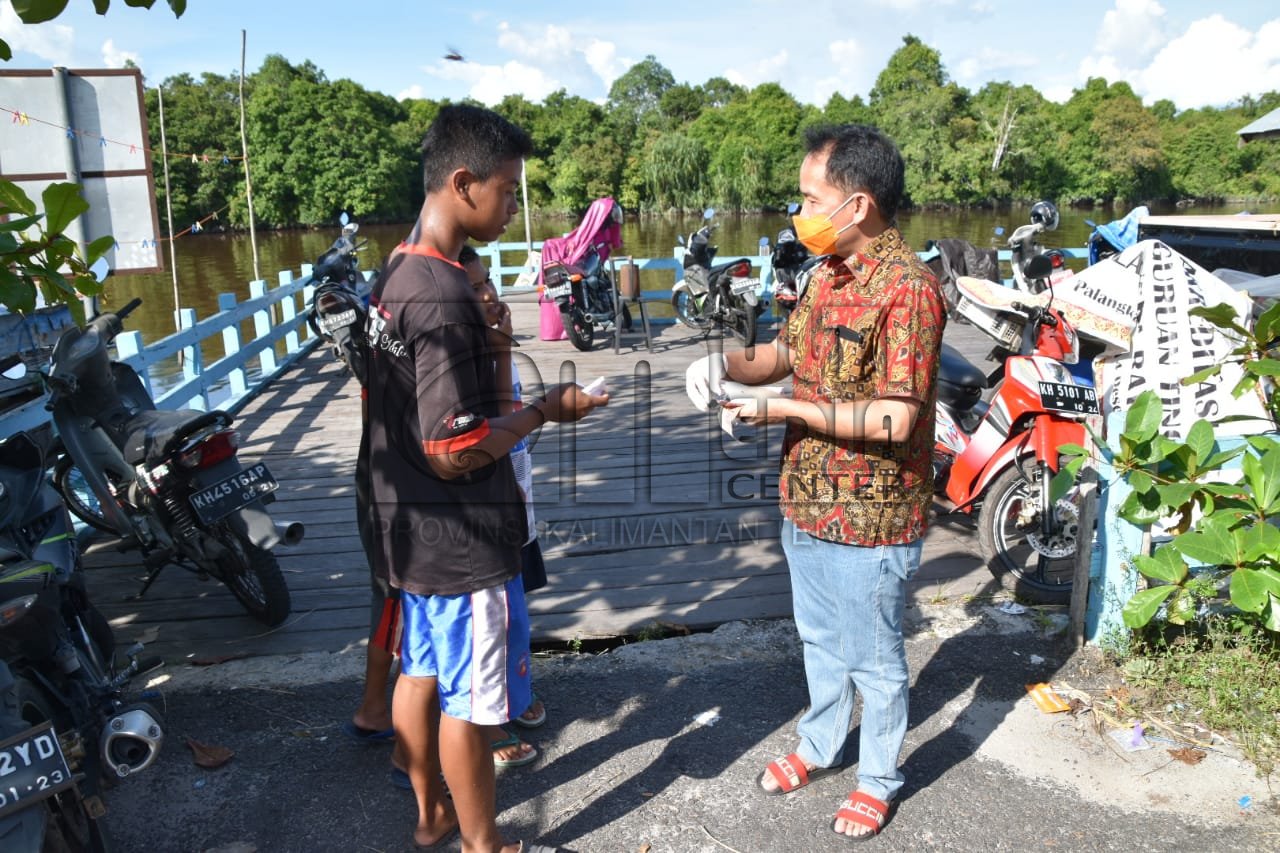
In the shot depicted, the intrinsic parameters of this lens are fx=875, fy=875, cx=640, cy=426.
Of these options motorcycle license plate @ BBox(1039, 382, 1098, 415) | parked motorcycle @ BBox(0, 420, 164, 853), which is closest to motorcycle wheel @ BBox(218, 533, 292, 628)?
parked motorcycle @ BBox(0, 420, 164, 853)

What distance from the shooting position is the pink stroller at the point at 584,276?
8680 mm

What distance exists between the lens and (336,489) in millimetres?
4980

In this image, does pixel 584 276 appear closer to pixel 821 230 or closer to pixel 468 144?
pixel 821 230

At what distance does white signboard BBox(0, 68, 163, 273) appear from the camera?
4398 millimetres

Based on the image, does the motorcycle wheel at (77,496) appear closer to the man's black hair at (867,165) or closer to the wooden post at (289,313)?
A: the man's black hair at (867,165)

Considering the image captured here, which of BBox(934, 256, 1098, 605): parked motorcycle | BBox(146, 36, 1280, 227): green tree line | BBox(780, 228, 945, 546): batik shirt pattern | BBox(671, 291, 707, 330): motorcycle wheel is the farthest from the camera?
BBox(146, 36, 1280, 227): green tree line

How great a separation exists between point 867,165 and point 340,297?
17.4 feet

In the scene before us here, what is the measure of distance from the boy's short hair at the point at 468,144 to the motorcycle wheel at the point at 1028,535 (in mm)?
2547

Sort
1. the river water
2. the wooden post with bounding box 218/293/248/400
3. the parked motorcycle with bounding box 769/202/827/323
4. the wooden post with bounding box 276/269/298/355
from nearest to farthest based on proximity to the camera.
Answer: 1. the wooden post with bounding box 218/293/248/400
2. the wooden post with bounding box 276/269/298/355
3. the parked motorcycle with bounding box 769/202/827/323
4. the river water

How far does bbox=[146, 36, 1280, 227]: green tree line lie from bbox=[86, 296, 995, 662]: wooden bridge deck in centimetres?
3835

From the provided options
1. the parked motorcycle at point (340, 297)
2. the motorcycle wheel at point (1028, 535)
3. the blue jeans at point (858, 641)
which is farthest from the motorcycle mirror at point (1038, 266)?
the parked motorcycle at point (340, 297)

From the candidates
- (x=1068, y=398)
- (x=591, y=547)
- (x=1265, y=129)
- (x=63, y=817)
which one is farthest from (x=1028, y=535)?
(x=1265, y=129)

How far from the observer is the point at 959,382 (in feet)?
12.9

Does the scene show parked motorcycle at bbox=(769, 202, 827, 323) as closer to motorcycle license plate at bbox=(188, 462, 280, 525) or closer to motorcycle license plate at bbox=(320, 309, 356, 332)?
motorcycle license plate at bbox=(320, 309, 356, 332)
